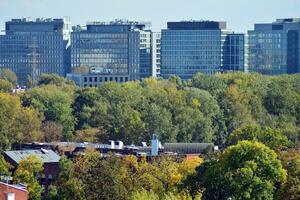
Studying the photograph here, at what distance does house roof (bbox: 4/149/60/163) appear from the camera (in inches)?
3415

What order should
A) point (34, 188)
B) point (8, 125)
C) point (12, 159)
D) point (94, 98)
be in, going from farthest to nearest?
point (94, 98)
point (8, 125)
point (12, 159)
point (34, 188)

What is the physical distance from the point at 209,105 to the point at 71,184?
52318 millimetres

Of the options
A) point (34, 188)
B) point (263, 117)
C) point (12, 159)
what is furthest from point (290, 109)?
point (34, 188)

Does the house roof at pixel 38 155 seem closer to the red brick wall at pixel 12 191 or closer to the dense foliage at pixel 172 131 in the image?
the dense foliage at pixel 172 131

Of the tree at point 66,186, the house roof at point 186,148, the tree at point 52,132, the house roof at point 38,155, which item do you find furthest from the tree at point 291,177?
the tree at point 52,132

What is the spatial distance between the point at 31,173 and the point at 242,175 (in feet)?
53.8

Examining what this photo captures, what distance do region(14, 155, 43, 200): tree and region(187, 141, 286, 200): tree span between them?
859 cm

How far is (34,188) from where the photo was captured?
7544cm

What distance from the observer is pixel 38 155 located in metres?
88.3

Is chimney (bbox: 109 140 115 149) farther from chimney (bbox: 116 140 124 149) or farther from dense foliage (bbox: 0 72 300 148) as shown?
dense foliage (bbox: 0 72 300 148)

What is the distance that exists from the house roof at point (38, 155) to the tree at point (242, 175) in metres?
18.6

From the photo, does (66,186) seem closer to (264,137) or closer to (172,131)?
(264,137)

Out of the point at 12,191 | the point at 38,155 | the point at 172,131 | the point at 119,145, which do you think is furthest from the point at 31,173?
the point at 172,131

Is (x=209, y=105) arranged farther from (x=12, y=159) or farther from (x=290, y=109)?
(x=12, y=159)
